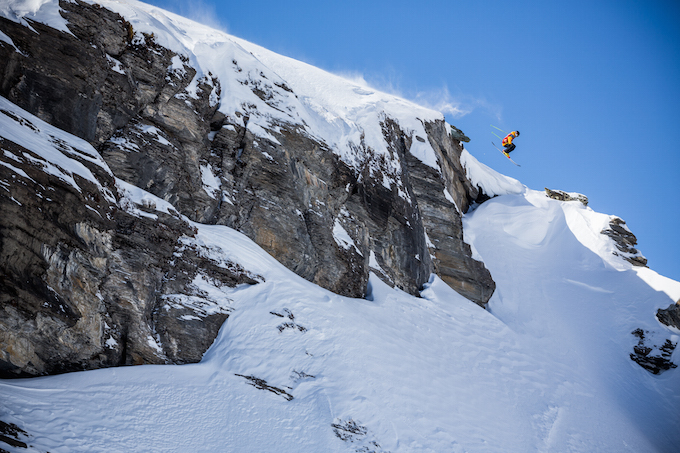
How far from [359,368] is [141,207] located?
7.32 m

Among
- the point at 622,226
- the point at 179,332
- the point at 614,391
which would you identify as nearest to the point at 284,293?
the point at 179,332

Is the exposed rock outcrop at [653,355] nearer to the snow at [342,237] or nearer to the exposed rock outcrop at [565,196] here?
the exposed rock outcrop at [565,196]

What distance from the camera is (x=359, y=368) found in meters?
11.9

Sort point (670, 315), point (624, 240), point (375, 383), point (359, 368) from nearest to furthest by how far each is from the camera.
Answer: point (375, 383) < point (359, 368) < point (670, 315) < point (624, 240)

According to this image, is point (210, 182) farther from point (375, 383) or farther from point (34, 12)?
point (375, 383)

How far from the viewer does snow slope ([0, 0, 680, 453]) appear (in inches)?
332

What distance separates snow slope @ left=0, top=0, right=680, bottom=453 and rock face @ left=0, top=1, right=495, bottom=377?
0.52 meters

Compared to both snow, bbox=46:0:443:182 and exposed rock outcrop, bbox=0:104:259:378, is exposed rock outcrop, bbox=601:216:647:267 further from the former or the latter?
exposed rock outcrop, bbox=0:104:259:378

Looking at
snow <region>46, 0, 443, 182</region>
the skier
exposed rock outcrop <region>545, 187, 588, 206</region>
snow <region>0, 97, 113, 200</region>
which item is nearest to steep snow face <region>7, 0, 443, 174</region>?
snow <region>46, 0, 443, 182</region>

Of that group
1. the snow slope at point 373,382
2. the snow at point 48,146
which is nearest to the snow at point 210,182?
the snow slope at point 373,382

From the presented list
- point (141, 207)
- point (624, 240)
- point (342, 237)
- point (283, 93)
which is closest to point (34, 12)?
point (141, 207)

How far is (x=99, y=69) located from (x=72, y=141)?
2.49m

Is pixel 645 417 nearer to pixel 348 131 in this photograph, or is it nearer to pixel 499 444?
pixel 499 444

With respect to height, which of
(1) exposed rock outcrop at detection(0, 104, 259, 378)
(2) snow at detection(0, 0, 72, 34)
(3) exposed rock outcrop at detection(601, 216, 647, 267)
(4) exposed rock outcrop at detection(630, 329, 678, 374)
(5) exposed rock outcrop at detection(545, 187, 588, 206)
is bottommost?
(1) exposed rock outcrop at detection(0, 104, 259, 378)
